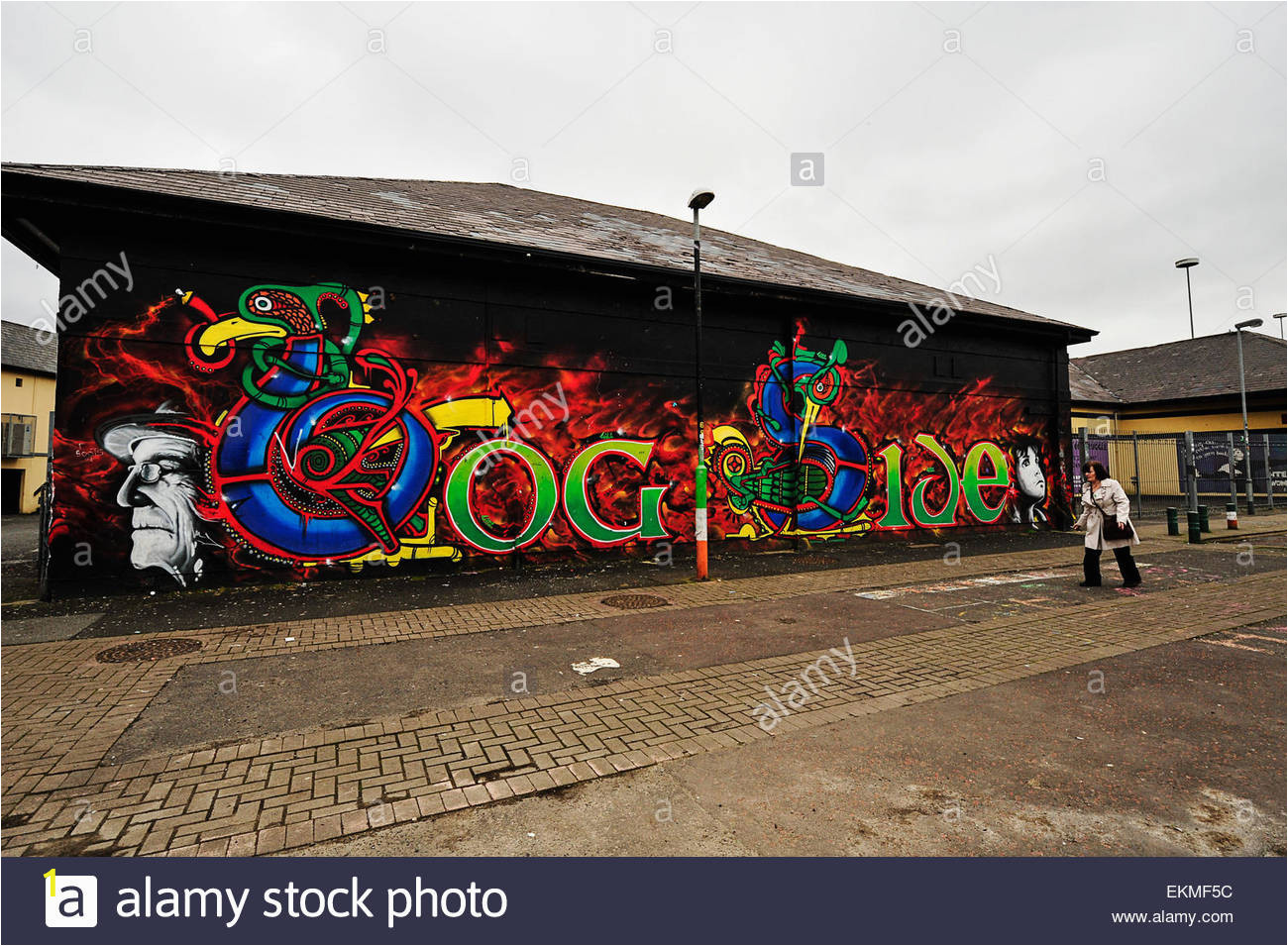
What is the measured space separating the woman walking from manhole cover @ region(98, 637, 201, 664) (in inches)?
418

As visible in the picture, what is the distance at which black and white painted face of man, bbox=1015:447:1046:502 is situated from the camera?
15969 millimetres

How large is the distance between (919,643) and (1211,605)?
4.51 m

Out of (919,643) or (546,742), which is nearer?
(546,742)

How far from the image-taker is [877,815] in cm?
292

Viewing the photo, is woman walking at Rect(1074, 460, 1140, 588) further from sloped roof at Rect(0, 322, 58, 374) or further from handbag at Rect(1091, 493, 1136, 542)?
sloped roof at Rect(0, 322, 58, 374)

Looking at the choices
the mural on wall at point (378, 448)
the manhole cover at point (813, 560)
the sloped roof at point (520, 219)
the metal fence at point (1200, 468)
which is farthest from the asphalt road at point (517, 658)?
the metal fence at point (1200, 468)

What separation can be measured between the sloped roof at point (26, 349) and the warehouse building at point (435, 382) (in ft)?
78.4

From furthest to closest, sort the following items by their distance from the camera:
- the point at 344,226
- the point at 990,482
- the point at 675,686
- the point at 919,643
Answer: the point at 990,482, the point at 344,226, the point at 919,643, the point at 675,686

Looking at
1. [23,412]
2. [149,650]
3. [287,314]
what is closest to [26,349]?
[23,412]

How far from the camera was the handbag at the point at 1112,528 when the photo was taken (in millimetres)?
8180

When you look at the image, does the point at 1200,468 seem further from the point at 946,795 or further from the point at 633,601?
the point at 946,795

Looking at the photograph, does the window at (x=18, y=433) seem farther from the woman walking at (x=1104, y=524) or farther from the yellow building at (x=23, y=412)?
the woman walking at (x=1104, y=524)

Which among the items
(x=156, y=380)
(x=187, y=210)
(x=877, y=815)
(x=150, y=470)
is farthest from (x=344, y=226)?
(x=877, y=815)

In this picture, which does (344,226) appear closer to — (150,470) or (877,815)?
(150,470)
